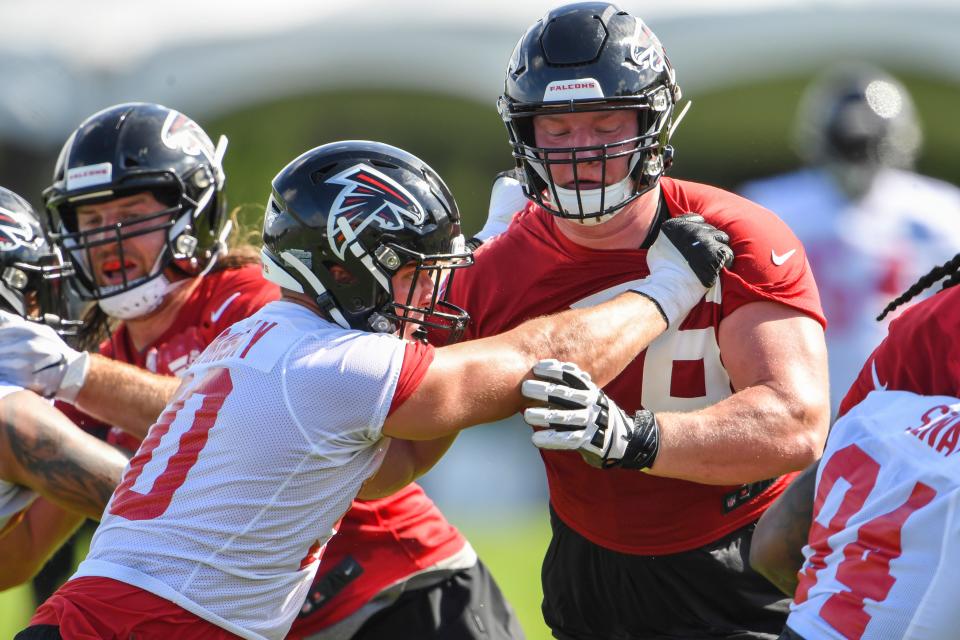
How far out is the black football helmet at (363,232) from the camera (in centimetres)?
346

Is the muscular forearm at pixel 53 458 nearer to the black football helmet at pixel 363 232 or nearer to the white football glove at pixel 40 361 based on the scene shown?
the white football glove at pixel 40 361

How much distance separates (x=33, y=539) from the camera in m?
4.56

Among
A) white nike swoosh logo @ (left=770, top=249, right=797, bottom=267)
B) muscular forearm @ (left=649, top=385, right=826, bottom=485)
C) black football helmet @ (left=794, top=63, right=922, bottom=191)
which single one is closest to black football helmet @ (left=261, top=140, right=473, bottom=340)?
muscular forearm @ (left=649, top=385, right=826, bottom=485)

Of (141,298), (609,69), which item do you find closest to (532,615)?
(141,298)

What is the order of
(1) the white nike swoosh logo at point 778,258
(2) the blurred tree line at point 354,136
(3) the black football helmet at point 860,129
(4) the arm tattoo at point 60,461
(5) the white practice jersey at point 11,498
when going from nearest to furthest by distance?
(1) the white nike swoosh logo at point 778,258
(4) the arm tattoo at point 60,461
(5) the white practice jersey at point 11,498
(3) the black football helmet at point 860,129
(2) the blurred tree line at point 354,136

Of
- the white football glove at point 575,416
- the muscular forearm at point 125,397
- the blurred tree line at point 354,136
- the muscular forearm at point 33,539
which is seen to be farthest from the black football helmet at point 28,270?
the blurred tree line at point 354,136

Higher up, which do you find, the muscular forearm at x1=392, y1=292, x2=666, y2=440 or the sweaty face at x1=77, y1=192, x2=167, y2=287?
the muscular forearm at x1=392, y1=292, x2=666, y2=440

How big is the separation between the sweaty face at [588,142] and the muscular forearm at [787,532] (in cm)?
108

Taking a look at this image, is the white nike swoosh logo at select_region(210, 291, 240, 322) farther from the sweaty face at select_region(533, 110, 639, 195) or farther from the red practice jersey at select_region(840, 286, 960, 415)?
the red practice jersey at select_region(840, 286, 960, 415)

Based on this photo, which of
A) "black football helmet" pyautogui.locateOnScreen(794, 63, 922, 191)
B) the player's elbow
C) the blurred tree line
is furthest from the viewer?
the blurred tree line

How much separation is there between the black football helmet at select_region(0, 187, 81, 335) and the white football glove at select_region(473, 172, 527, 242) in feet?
4.93

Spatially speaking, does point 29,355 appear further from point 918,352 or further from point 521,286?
point 918,352

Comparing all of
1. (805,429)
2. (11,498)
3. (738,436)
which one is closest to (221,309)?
(11,498)

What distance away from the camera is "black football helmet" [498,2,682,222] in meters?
3.81
